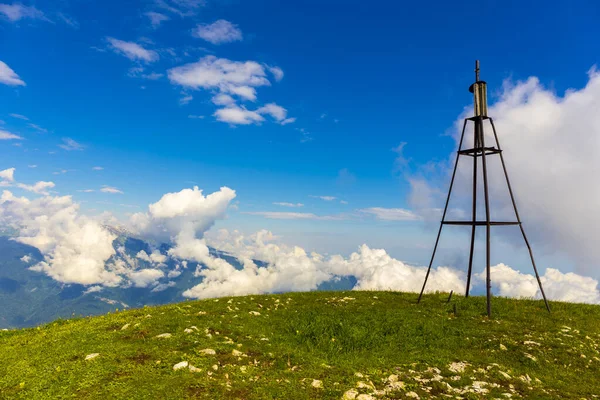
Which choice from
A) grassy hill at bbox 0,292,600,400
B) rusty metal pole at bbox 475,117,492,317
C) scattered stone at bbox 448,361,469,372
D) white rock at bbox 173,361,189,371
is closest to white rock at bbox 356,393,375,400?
grassy hill at bbox 0,292,600,400

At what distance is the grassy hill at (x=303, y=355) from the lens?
34.8ft

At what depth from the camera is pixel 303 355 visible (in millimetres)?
13562

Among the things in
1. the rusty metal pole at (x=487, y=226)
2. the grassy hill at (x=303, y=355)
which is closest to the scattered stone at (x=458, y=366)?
the grassy hill at (x=303, y=355)

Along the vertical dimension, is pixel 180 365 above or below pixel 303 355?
above

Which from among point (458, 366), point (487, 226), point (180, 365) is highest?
point (487, 226)

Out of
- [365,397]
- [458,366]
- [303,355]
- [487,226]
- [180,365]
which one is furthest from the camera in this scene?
[487,226]

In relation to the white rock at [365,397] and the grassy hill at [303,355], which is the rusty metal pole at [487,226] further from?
the white rock at [365,397]

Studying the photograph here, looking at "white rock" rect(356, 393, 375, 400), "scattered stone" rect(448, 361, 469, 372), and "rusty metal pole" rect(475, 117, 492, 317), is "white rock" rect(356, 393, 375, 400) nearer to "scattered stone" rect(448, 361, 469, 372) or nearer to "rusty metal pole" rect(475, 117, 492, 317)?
"scattered stone" rect(448, 361, 469, 372)

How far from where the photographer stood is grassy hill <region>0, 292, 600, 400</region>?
418 inches

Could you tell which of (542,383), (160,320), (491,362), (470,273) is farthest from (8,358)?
(470,273)

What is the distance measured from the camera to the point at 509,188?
22953 millimetres

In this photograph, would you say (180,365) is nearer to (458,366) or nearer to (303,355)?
(303,355)

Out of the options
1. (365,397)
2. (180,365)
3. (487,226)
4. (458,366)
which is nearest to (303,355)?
(365,397)

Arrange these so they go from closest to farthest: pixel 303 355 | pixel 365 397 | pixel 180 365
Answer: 1. pixel 365 397
2. pixel 180 365
3. pixel 303 355
